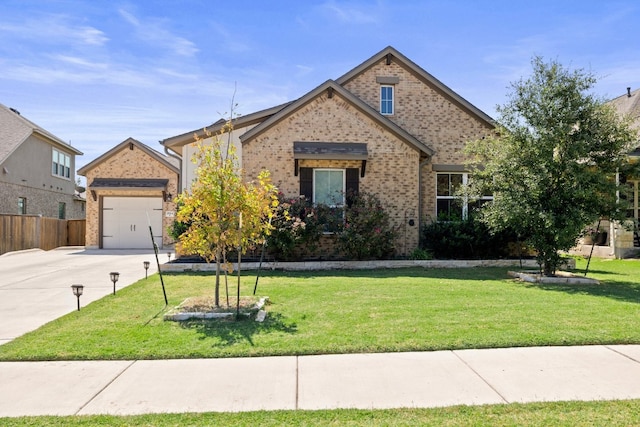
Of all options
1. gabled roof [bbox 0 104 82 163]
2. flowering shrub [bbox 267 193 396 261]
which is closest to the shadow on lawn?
flowering shrub [bbox 267 193 396 261]

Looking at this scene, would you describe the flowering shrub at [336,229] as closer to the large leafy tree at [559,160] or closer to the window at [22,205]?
the large leafy tree at [559,160]

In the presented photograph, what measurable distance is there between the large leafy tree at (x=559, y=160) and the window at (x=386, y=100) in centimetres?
559

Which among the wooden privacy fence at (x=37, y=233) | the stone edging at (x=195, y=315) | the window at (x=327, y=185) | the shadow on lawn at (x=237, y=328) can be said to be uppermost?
the window at (x=327, y=185)

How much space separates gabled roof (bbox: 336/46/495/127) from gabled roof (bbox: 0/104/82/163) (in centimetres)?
1829

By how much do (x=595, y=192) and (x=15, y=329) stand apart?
1186 cm

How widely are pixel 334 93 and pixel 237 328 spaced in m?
9.77

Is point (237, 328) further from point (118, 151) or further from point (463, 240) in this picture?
point (118, 151)

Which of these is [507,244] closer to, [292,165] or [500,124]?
[500,124]

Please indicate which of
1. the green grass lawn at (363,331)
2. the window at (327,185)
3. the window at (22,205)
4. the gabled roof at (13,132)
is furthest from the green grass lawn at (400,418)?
the window at (22,205)

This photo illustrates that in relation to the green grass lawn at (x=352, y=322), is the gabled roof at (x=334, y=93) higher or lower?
higher

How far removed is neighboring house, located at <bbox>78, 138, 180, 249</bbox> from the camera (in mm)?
21719

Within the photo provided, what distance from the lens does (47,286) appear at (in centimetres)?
1033

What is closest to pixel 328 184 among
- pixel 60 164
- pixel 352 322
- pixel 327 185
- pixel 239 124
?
pixel 327 185

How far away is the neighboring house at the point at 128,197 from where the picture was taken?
21.7 metres
